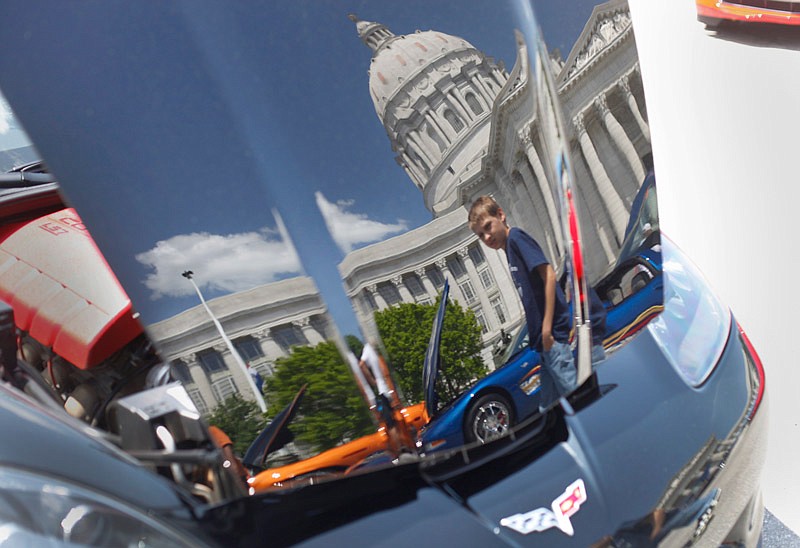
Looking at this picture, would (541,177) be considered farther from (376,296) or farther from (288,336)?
(288,336)

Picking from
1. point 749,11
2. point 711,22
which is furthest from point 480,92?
point 749,11

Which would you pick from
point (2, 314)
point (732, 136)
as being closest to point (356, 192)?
point (2, 314)

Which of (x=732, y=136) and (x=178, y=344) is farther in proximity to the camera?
(x=732, y=136)

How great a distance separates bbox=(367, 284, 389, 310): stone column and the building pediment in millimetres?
465

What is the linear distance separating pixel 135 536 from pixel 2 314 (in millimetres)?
299

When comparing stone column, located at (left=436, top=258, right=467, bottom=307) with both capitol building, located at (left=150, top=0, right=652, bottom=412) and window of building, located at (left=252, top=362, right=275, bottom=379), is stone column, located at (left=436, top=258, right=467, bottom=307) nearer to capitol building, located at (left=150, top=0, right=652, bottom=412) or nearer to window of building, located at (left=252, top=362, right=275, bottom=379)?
capitol building, located at (left=150, top=0, right=652, bottom=412)

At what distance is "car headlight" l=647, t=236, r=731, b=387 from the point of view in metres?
1.45

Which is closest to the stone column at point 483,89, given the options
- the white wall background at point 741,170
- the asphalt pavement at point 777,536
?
the asphalt pavement at point 777,536

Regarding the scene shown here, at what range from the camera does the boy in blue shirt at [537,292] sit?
1060mm

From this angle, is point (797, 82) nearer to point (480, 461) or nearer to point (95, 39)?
point (480, 461)

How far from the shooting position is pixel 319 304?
3.09 ft

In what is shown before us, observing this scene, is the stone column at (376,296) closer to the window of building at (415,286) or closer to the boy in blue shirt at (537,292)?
the window of building at (415,286)

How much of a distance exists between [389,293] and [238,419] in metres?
0.24

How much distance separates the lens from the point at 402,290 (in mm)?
988
